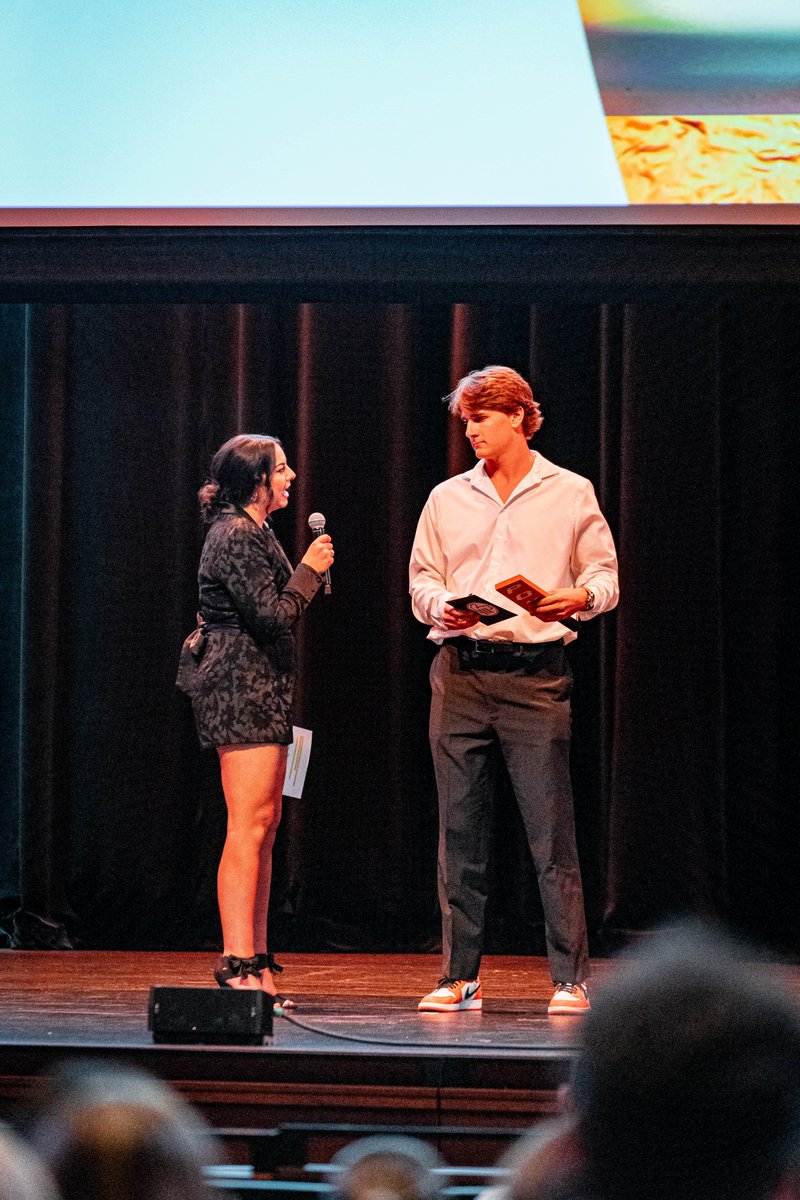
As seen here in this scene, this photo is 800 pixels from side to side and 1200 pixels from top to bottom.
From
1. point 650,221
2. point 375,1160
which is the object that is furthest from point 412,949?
point 375,1160

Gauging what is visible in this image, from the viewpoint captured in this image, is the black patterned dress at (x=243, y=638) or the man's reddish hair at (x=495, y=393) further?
the man's reddish hair at (x=495, y=393)

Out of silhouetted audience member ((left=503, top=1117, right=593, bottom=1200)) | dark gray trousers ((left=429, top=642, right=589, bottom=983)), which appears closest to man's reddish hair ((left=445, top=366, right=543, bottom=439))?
dark gray trousers ((left=429, top=642, right=589, bottom=983))

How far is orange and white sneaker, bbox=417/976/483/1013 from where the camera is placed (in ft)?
10.7

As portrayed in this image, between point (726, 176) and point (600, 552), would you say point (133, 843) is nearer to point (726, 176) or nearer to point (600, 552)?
point (600, 552)

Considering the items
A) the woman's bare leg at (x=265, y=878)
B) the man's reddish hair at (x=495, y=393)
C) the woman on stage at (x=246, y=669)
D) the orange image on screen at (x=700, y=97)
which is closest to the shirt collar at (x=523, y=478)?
the man's reddish hair at (x=495, y=393)

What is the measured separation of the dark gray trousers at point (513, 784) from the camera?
321cm

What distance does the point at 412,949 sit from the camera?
4629mm

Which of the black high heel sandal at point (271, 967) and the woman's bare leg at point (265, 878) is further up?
the woman's bare leg at point (265, 878)

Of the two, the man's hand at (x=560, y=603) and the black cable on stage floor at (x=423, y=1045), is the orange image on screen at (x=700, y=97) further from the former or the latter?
the black cable on stage floor at (x=423, y=1045)

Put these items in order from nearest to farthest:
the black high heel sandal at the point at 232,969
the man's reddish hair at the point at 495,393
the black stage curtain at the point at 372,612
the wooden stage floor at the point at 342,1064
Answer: the wooden stage floor at the point at 342,1064 → the black high heel sandal at the point at 232,969 → the man's reddish hair at the point at 495,393 → the black stage curtain at the point at 372,612

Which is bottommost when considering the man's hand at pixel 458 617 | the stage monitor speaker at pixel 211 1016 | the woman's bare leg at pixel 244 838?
the stage monitor speaker at pixel 211 1016

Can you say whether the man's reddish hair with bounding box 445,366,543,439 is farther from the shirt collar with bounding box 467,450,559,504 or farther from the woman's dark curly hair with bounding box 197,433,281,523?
the woman's dark curly hair with bounding box 197,433,281,523

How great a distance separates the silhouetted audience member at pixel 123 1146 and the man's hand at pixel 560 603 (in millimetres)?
2539

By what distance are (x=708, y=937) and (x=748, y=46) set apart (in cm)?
209
